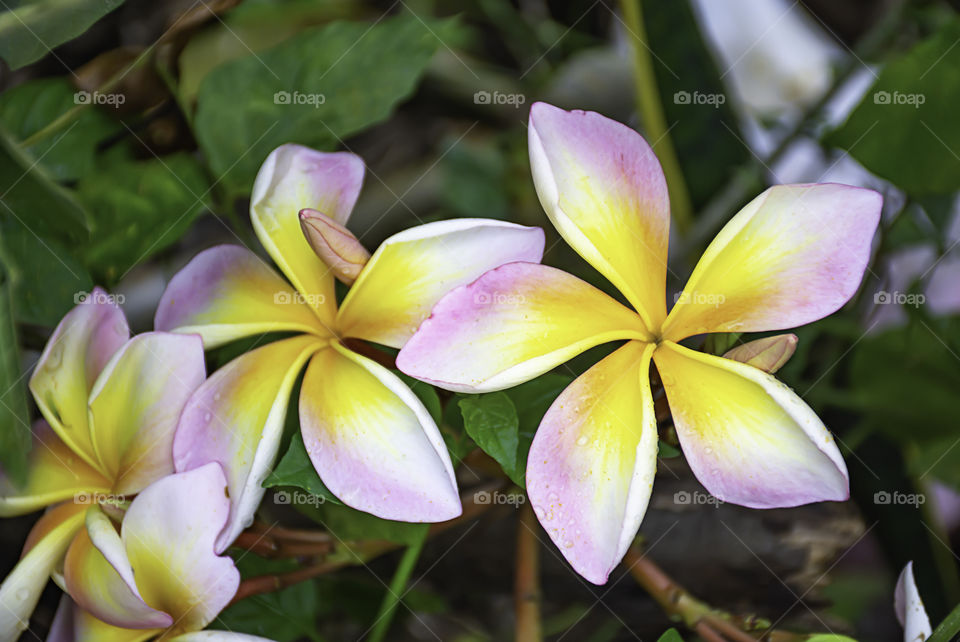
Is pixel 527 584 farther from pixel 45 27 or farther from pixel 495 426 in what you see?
pixel 45 27

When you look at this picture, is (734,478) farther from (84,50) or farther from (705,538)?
(84,50)

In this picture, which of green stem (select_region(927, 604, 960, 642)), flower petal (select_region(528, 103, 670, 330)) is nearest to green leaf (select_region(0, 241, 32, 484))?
flower petal (select_region(528, 103, 670, 330))

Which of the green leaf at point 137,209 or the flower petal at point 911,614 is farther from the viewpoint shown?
the green leaf at point 137,209

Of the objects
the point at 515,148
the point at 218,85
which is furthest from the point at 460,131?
the point at 218,85

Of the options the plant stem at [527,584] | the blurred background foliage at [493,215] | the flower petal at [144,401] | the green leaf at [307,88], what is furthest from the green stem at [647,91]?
the flower petal at [144,401]

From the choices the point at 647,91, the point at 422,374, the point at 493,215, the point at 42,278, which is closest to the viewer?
the point at 422,374

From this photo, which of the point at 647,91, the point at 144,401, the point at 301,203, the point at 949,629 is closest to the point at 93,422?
the point at 144,401

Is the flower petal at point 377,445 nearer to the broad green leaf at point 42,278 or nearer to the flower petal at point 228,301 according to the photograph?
the flower petal at point 228,301
